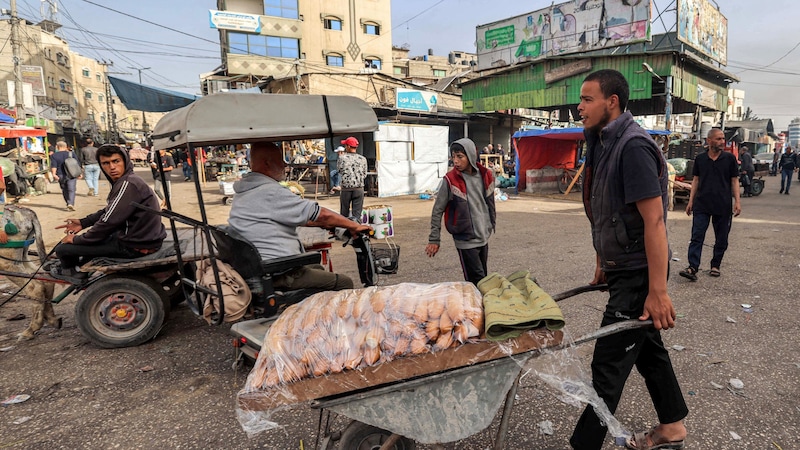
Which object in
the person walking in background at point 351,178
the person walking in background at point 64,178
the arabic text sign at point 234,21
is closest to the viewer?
the person walking in background at point 351,178

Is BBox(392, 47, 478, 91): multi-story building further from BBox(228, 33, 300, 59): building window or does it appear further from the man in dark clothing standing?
the man in dark clothing standing

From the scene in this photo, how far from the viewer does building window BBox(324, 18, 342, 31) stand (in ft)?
126

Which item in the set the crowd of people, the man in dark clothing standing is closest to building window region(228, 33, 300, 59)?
the crowd of people

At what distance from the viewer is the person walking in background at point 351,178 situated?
9.49 m

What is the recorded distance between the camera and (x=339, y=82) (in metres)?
25.0

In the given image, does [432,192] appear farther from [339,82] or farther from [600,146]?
[600,146]

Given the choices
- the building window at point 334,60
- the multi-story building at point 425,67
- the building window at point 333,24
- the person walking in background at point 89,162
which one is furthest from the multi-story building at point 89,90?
the person walking in background at point 89,162

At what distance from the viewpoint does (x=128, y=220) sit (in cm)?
421

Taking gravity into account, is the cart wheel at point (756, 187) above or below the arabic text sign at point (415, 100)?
below

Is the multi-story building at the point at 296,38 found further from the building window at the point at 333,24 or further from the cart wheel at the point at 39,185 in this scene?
the cart wheel at the point at 39,185

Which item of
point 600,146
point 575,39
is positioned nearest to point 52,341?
point 600,146

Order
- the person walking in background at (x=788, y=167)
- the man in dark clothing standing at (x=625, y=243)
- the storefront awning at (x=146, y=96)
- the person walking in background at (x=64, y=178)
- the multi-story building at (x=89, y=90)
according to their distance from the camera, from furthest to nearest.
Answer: the multi-story building at (x=89, y=90)
the storefront awning at (x=146, y=96)
the person walking in background at (x=788, y=167)
the person walking in background at (x=64, y=178)
the man in dark clothing standing at (x=625, y=243)

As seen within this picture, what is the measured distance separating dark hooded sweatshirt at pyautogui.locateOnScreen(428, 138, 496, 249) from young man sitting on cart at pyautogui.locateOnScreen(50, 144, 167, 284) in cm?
285

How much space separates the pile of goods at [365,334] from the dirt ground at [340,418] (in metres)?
0.45
